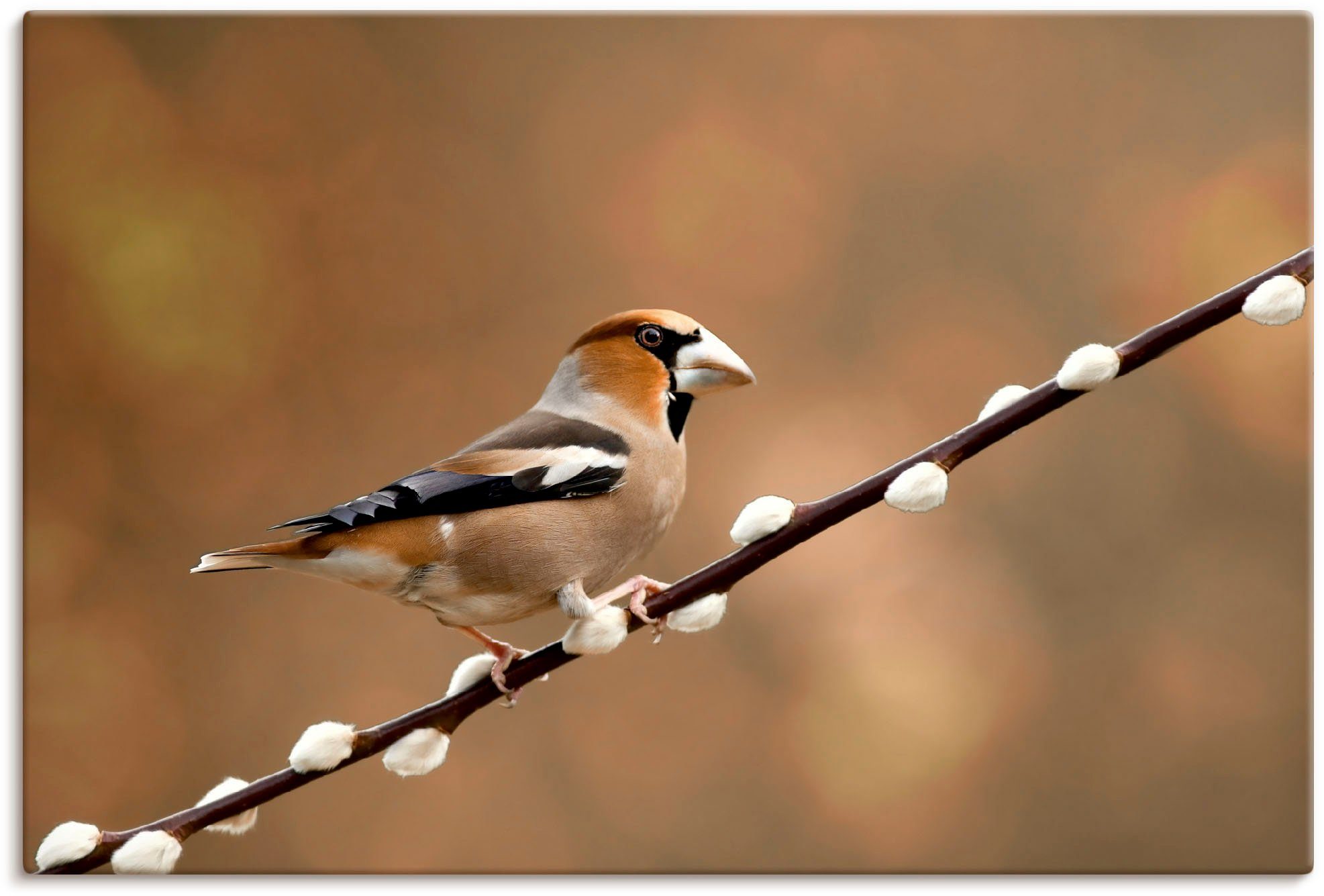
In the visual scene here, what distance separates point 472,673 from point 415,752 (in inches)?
5.1

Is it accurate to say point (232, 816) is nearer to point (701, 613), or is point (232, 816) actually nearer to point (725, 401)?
point (701, 613)

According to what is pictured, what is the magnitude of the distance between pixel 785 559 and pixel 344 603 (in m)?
0.75

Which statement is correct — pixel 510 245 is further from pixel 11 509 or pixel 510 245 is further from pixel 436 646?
pixel 11 509

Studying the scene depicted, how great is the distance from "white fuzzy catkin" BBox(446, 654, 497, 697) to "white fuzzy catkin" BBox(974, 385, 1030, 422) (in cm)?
66

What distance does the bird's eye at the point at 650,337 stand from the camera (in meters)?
1.67

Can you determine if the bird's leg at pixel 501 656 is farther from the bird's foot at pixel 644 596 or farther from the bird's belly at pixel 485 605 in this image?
the bird's foot at pixel 644 596

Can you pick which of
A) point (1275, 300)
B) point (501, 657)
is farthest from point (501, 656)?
point (1275, 300)

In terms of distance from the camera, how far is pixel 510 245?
83.4 inches

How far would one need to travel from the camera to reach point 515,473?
159cm

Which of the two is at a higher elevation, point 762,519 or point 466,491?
point 466,491

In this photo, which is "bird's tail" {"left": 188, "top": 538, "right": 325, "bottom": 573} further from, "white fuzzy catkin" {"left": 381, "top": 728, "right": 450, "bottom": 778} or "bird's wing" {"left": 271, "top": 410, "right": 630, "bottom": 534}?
"white fuzzy catkin" {"left": 381, "top": 728, "right": 450, "bottom": 778}

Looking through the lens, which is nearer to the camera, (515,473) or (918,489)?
(918,489)

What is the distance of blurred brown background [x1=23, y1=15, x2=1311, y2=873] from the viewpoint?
204 centimetres

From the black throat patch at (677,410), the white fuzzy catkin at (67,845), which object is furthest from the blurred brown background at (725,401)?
the white fuzzy catkin at (67,845)
